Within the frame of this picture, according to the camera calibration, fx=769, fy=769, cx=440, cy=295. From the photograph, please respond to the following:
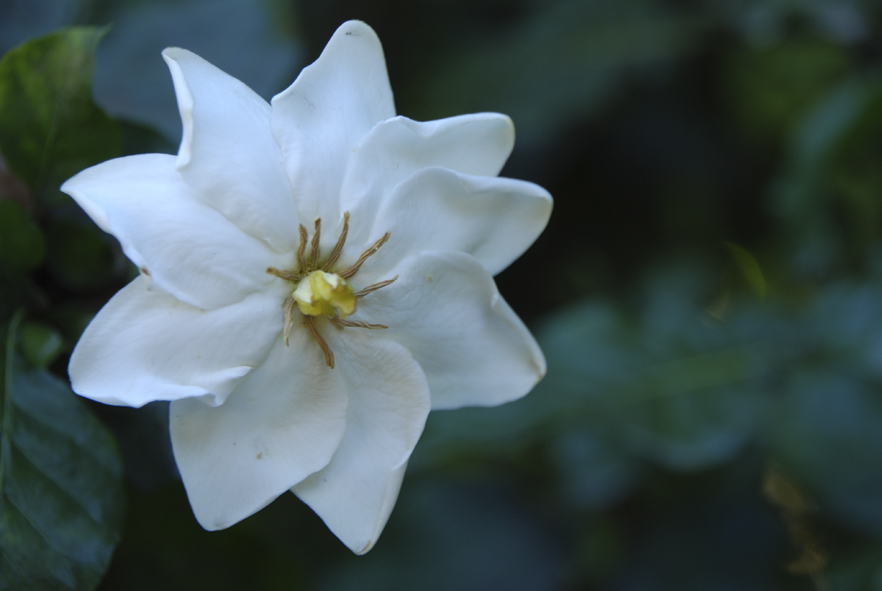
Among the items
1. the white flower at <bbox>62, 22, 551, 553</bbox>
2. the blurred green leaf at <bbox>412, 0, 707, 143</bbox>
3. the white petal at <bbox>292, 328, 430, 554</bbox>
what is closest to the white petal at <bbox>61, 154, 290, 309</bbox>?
the white flower at <bbox>62, 22, 551, 553</bbox>

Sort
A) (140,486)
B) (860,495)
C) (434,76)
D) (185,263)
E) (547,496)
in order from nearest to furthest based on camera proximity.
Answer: (185,263)
(140,486)
(860,495)
(547,496)
(434,76)

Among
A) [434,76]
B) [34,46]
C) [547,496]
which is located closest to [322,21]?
[434,76]

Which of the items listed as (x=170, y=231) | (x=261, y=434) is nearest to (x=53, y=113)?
(x=170, y=231)

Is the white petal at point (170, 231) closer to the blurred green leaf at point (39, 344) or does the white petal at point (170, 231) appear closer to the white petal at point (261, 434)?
the white petal at point (261, 434)

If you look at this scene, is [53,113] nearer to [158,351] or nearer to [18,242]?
[18,242]

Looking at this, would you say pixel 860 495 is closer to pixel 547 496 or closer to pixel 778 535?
pixel 778 535

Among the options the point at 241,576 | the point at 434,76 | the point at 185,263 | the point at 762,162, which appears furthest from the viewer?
the point at 762,162
